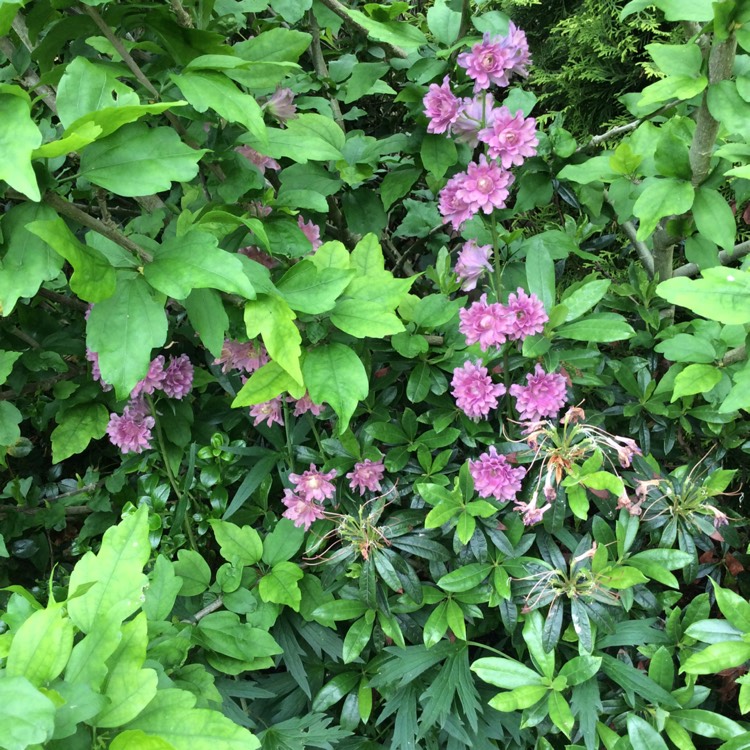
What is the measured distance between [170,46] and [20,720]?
85cm

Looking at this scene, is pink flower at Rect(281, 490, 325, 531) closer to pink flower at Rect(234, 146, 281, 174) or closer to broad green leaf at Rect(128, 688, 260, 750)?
broad green leaf at Rect(128, 688, 260, 750)

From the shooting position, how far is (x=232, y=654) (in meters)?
1.11

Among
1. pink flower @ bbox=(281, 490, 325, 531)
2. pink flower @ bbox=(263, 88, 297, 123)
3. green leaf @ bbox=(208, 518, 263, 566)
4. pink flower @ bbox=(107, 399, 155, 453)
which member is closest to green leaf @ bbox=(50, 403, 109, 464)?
pink flower @ bbox=(107, 399, 155, 453)

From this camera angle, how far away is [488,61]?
1062 millimetres

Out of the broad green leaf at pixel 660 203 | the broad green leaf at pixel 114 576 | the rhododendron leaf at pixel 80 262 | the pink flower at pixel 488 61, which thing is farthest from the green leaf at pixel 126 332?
the broad green leaf at pixel 660 203

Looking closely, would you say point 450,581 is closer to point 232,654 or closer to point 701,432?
point 232,654

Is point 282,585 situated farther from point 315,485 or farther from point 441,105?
point 441,105

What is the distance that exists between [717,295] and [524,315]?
277 millimetres

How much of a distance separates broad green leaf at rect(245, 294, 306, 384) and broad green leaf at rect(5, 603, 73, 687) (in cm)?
37

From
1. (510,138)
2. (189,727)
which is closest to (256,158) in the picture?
(510,138)

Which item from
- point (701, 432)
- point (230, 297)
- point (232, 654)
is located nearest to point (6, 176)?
point (230, 297)

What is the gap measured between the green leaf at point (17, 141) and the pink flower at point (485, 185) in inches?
25.7

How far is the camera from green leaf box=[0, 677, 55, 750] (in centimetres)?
56

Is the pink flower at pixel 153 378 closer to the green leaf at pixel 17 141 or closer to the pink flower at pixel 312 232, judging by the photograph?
the pink flower at pixel 312 232
